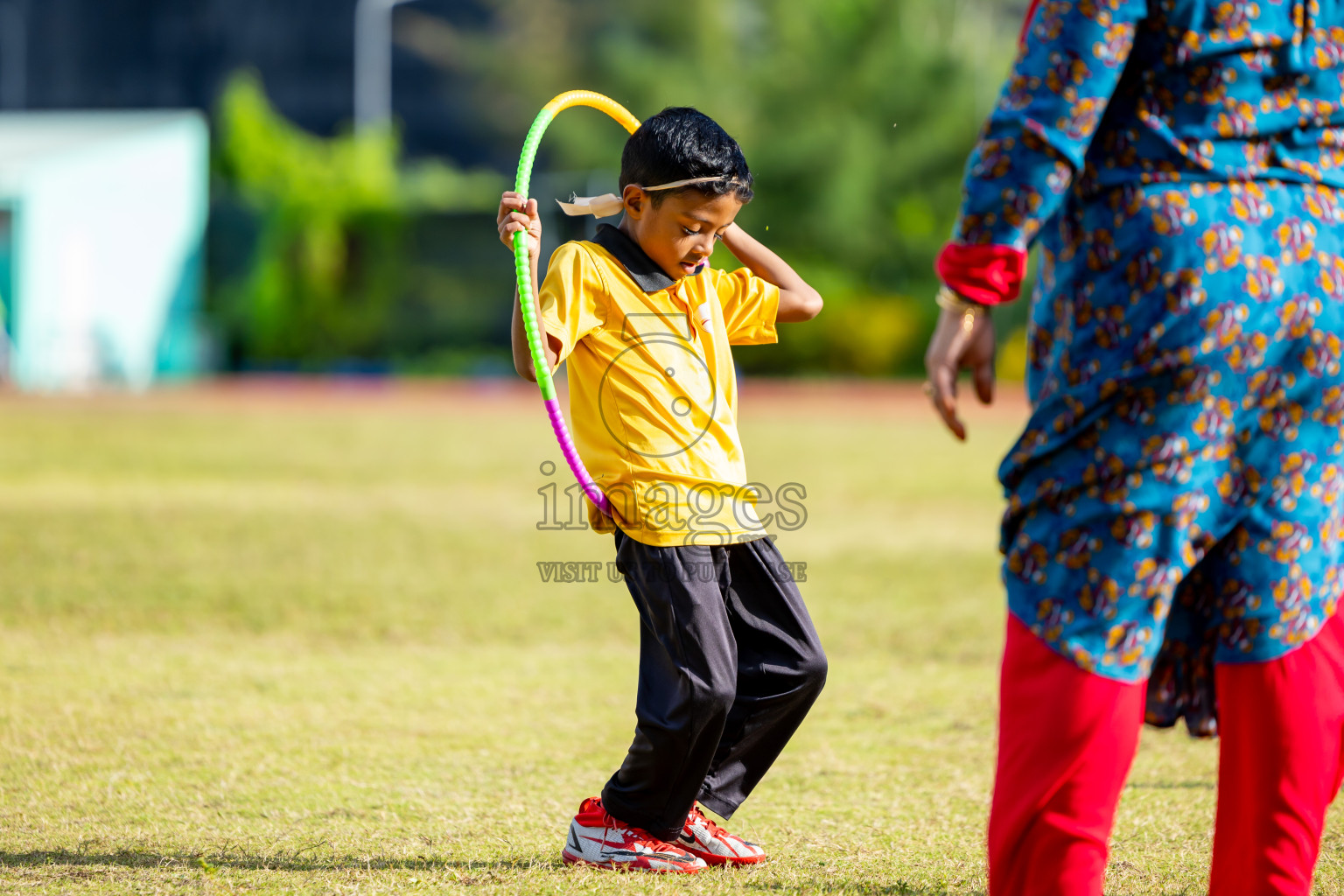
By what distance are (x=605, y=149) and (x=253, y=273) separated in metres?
9.18

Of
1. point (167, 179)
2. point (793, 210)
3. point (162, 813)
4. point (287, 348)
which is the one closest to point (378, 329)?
point (287, 348)

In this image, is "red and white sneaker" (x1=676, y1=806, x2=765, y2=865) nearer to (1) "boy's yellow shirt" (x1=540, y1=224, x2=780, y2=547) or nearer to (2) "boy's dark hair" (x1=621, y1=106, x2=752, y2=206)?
(1) "boy's yellow shirt" (x1=540, y1=224, x2=780, y2=547)

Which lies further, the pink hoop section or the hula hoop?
the pink hoop section

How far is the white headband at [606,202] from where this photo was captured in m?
3.10

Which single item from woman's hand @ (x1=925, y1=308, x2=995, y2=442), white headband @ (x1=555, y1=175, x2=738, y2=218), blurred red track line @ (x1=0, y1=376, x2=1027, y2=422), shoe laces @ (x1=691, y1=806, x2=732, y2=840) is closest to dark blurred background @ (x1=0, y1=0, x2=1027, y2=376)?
blurred red track line @ (x1=0, y1=376, x2=1027, y2=422)

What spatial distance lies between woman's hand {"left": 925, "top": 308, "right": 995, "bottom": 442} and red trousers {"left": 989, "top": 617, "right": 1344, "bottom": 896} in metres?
0.36

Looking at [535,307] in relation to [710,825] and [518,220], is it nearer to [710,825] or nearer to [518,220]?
[518,220]

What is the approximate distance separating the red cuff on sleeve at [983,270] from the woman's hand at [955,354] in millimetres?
41

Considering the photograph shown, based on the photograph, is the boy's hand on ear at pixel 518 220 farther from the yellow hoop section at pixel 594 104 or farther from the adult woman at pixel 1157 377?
the adult woman at pixel 1157 377

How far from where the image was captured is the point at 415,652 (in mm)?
5844

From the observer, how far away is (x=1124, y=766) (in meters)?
2.21

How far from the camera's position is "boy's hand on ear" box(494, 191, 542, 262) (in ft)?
10.4

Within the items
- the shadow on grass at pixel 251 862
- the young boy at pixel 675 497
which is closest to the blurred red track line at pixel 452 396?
the young boy at pixel 675 497

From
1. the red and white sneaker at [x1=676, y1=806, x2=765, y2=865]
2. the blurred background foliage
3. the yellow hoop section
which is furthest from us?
the blurred background foliage
